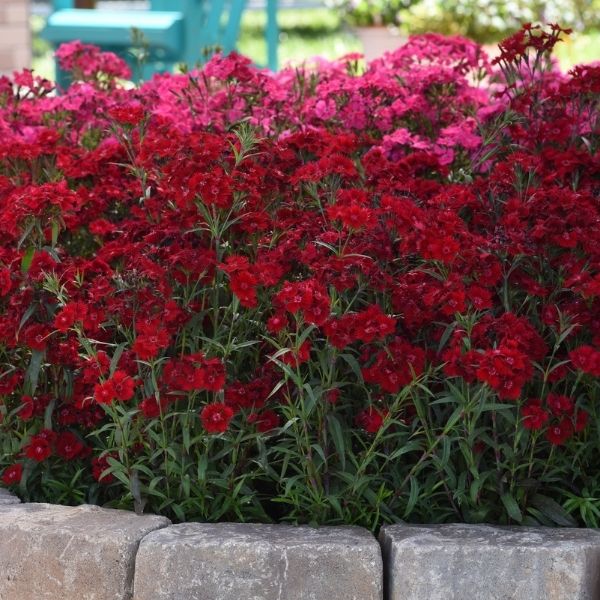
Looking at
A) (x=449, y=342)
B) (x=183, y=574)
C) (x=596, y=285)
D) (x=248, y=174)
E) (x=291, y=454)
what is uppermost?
(x=248, y=174)

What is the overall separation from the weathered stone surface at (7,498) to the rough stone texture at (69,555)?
0.12 metres

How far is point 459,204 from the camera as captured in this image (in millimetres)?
2381

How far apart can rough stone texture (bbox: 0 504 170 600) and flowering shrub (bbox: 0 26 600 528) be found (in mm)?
124

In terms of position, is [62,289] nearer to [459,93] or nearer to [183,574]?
[183,574]

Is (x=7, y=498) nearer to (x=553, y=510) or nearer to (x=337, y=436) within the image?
(x=337, y=436)

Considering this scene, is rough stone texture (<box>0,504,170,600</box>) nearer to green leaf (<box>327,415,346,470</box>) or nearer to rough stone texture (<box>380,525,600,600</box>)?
green leaf (<box>327,415,346,470</box>)

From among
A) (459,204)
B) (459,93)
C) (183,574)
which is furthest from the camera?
(459,93)

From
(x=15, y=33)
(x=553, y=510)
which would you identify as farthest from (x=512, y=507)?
(x=15, y=33)

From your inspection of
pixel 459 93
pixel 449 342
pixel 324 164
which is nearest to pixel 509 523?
pixel 449 342

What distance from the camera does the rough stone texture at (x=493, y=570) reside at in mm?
2031

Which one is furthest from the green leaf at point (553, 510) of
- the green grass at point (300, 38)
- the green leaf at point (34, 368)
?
the green grass at point (300, 38)

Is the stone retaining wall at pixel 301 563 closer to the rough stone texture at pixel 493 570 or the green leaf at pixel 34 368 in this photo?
the rough stone texture at pixel 493 570

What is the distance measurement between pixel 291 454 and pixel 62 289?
57 centimetres

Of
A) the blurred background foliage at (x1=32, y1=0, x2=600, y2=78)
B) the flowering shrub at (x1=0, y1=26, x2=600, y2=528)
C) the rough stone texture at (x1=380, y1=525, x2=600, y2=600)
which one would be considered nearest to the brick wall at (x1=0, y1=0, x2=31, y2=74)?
the blurred background foliage at (x1=32, y1=0, x2=600, y2=78)
